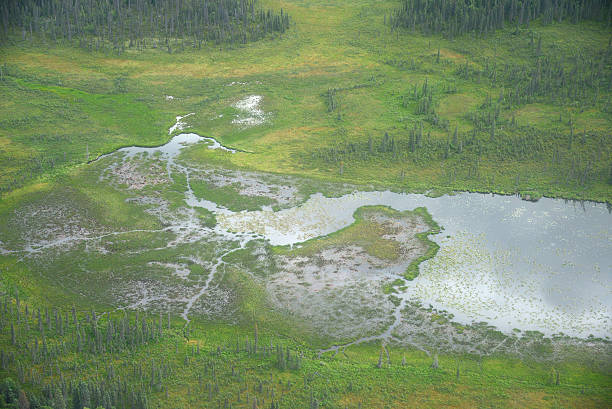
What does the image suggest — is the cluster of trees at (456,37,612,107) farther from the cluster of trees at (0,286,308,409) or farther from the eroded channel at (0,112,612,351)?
the cluster of trees at (0,286,308,409)

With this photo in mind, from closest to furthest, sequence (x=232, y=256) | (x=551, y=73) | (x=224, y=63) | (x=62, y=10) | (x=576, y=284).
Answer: (x=576, y=284) < (x=232, y=256) < (x=551, y=73) < (x=224, y=63) < (x=62, y=10)

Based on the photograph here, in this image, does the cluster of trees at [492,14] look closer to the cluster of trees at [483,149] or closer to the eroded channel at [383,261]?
the cluster of trees at [483,149]

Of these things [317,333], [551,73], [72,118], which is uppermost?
[551,73]

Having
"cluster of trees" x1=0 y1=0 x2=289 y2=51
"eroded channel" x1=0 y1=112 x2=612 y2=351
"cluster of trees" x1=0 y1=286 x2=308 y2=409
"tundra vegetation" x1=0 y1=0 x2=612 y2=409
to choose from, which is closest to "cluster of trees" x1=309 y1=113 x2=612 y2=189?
"tundra vegetation" x1=0 y1=0 x2=612 y2=409

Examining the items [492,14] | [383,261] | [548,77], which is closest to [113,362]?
[383,261]

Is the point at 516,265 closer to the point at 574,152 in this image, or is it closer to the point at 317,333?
the point at 317,333

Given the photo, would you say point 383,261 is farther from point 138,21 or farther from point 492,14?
point 138,21

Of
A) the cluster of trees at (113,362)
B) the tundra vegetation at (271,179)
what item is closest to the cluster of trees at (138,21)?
the tundra vegetation at (271,179)

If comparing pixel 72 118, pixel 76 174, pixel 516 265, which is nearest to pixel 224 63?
pixel 72 118
